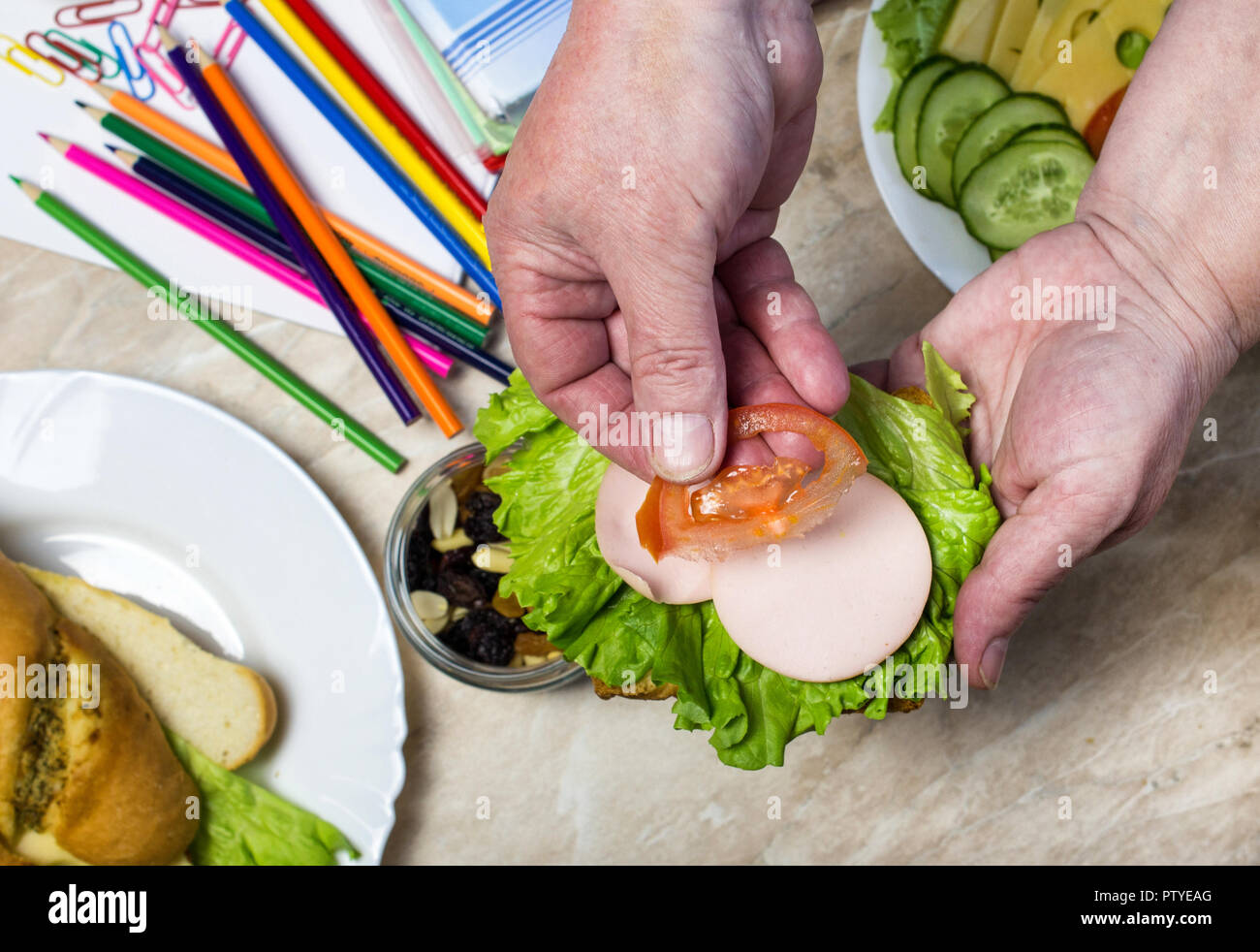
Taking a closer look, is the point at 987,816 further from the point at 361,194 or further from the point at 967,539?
the point at 361,194

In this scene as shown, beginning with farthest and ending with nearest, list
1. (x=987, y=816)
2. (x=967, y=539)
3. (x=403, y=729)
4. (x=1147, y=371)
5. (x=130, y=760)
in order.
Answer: (x=987, y=816) < (x=403, y=729) < (x=130, y=760) < (x=967, y=539) < (x=1147, y=371)

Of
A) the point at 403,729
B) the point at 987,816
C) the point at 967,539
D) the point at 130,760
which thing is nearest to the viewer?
the point at 967,539

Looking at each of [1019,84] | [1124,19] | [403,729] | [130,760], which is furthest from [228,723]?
[1124,19]

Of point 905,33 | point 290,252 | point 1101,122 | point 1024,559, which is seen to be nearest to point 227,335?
point 290,252

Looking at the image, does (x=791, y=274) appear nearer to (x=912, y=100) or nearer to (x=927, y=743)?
(x=912, y=100)

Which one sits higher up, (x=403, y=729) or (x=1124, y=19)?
(x=1124, y=19)
